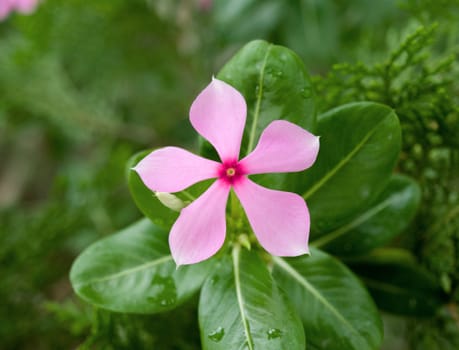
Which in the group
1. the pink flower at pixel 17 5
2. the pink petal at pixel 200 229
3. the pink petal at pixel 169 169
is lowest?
the pink petal at pixel 200 229

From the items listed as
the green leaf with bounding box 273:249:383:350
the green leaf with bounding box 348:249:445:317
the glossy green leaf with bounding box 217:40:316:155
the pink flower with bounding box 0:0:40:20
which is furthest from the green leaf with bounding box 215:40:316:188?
the pink flower with bounding box 0:0:40:20

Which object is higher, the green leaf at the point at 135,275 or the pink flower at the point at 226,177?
the pink flower at the point at 226,177

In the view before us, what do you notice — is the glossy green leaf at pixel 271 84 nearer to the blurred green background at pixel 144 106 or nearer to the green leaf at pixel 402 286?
the blurred green background at pixel 144 106

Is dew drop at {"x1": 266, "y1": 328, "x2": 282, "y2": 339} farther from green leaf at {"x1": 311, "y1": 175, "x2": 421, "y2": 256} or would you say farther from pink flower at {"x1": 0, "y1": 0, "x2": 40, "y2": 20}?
pink flower at {"x1": 0, "y1": 0, "x2": 40, "y2": 20}

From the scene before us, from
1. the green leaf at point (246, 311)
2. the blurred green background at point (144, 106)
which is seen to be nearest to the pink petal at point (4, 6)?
the blurred green background at point (144, 106)

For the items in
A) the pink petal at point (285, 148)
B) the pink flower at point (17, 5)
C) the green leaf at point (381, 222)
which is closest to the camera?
the pink petal at point (285, 148)

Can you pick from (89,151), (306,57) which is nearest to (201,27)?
(306,57)
